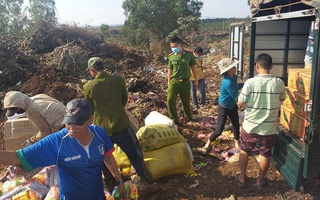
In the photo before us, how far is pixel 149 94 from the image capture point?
294 inches

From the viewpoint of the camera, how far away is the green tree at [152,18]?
18797mm

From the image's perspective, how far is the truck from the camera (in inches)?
108

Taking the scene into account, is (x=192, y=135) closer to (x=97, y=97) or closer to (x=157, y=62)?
(x=97, y=97)

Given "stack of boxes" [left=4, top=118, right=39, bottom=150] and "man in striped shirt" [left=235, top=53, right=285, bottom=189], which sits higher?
"man in striped shirt" [left=235, top=53, right=285, bottom=189]

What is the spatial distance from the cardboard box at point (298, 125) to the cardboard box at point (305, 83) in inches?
11.9

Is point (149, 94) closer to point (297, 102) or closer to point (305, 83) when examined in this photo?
point (297, 102)

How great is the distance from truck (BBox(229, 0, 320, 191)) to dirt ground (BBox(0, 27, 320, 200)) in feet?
1.28

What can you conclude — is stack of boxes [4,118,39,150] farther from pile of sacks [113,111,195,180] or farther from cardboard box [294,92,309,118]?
cardboard box [294,92,309,118]

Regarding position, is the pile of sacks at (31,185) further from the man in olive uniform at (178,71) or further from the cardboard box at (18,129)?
the man in olive uniform at (178,71)

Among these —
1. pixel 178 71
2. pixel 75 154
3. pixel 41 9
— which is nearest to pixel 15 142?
pixel 75 154

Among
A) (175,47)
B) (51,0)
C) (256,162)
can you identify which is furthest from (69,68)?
(51,0)

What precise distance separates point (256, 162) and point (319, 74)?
1.77 metres

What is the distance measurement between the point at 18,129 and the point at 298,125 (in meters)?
3.80

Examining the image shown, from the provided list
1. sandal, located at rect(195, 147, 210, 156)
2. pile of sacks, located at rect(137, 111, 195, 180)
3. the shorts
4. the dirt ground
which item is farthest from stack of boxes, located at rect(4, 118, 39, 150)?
the shorts
